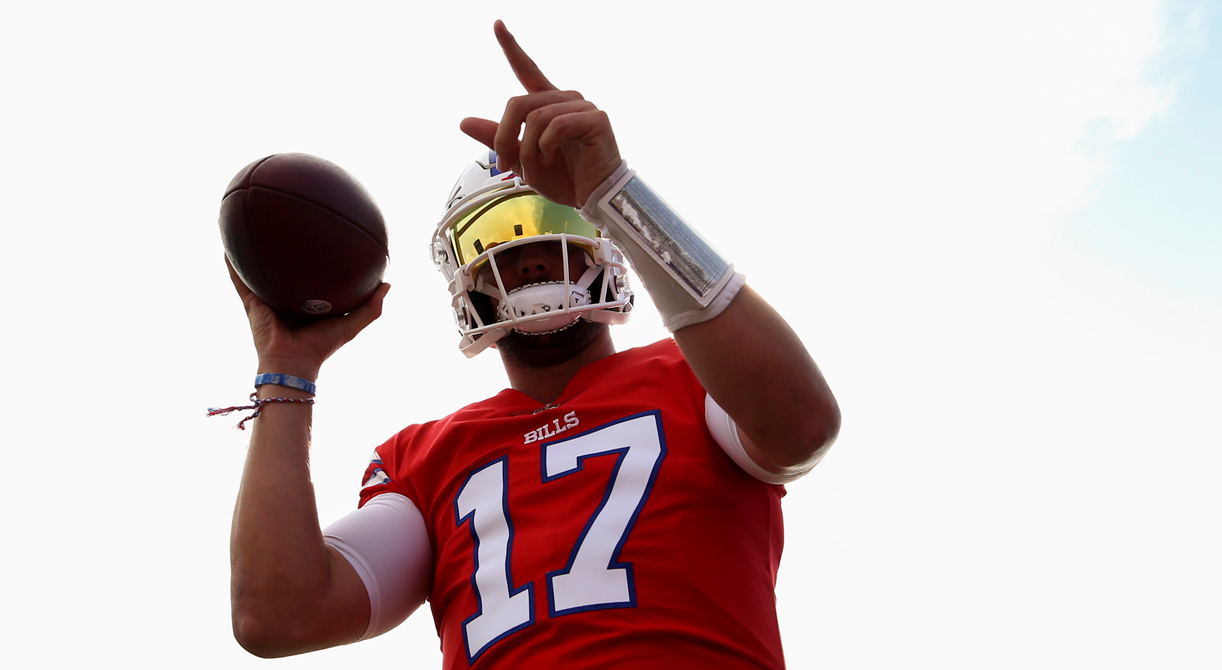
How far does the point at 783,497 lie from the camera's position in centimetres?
217

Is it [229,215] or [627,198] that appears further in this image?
[229,215]

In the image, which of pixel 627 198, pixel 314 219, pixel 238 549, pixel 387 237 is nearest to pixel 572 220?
pixel 387 237

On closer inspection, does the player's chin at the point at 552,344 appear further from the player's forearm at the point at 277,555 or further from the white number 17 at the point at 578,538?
the player's forearm at the point at 277,555

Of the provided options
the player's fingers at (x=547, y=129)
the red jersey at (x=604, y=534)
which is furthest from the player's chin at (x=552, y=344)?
the player's fingers at (x=547, y=129)

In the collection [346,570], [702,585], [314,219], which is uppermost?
[314,219]

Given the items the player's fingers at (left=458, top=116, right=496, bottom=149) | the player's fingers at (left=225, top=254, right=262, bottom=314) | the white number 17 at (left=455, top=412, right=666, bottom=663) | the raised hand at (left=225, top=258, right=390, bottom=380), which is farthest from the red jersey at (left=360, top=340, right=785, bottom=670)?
the player's fingers at (left=458, top=116, right=496, bottom=149)

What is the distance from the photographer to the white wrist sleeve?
160 cm

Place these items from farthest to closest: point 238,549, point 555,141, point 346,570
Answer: point 346,570 < point 238,549 < point 555,141

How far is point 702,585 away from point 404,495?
3.06ft

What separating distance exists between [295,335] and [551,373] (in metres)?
0.72

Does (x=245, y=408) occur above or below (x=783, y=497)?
above

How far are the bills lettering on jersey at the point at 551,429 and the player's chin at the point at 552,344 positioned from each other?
0.33 m

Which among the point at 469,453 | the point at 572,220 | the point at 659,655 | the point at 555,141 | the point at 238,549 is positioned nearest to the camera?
the point at 555,141

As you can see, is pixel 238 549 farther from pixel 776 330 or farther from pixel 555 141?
pixel 776 330
